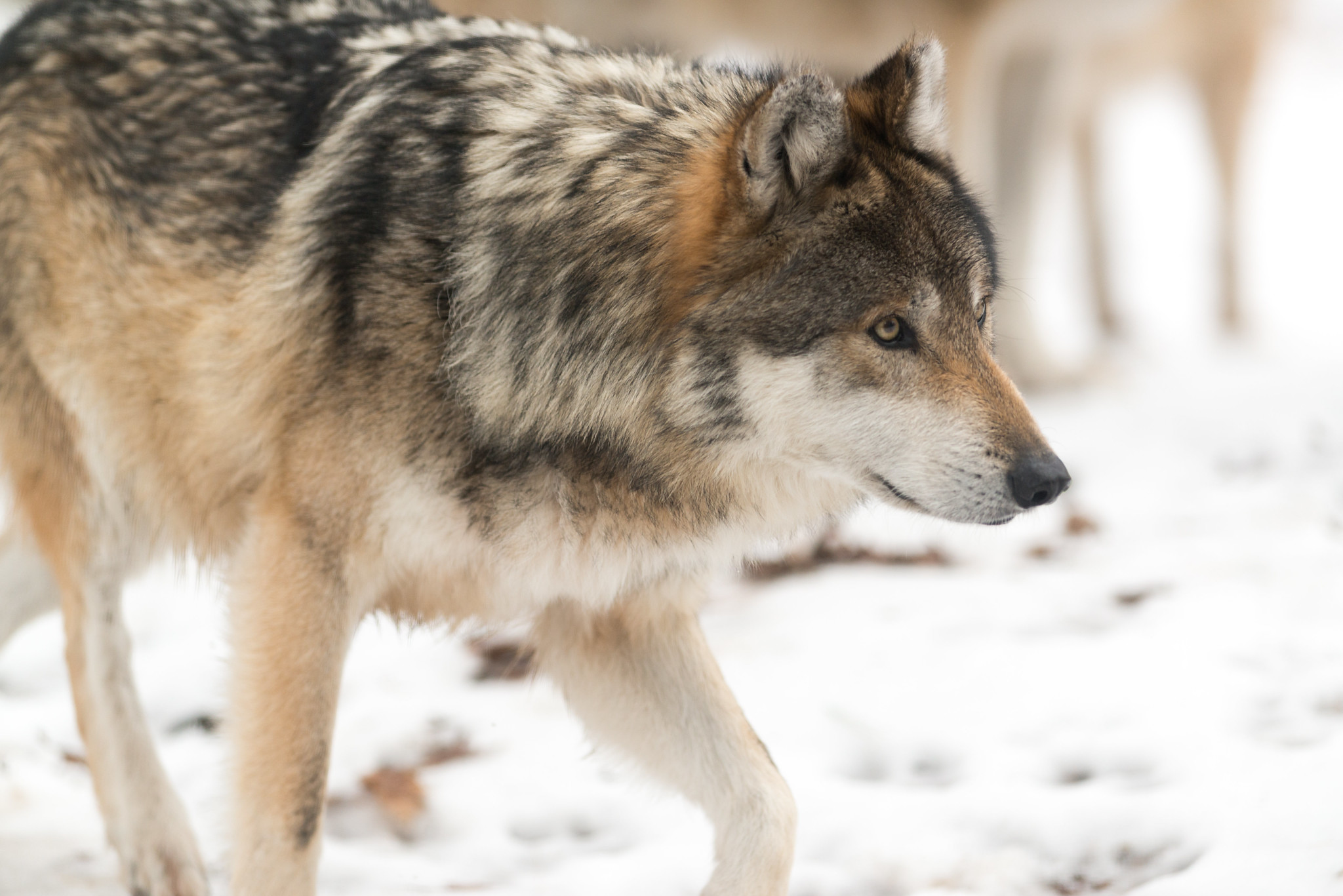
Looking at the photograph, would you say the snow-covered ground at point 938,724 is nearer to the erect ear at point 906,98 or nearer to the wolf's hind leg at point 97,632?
the wolf's hind leg at point 97,632

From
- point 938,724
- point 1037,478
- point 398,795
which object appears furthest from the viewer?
point 938,724

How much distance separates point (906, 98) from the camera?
8.95 feet

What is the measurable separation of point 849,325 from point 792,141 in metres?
0.34

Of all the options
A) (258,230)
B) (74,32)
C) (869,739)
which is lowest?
(869,739)

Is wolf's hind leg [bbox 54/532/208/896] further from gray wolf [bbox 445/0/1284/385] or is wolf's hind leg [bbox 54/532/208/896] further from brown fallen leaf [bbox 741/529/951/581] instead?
gray wolf [bbox 445/0/1284/385]

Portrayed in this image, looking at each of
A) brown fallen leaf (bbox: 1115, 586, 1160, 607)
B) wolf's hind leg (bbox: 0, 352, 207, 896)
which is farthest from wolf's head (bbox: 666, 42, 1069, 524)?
brown fallen leaf (bbox: 1115, 586, 1160, 607)

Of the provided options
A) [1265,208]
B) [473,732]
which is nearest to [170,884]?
[473,732]

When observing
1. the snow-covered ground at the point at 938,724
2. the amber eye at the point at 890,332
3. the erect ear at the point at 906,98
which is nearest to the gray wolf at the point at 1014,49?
the snow-covered ground at the point at 938,724

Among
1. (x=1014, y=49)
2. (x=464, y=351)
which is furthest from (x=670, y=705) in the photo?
Answer: (x=1014, y=49)

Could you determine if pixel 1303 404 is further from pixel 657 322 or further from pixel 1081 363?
pixel 657 322

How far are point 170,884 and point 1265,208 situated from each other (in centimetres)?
1010

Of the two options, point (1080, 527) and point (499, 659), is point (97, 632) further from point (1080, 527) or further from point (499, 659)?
point (1080, 527)

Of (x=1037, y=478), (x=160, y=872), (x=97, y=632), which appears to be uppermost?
(x=1037, y=478)

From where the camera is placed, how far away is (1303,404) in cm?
655
